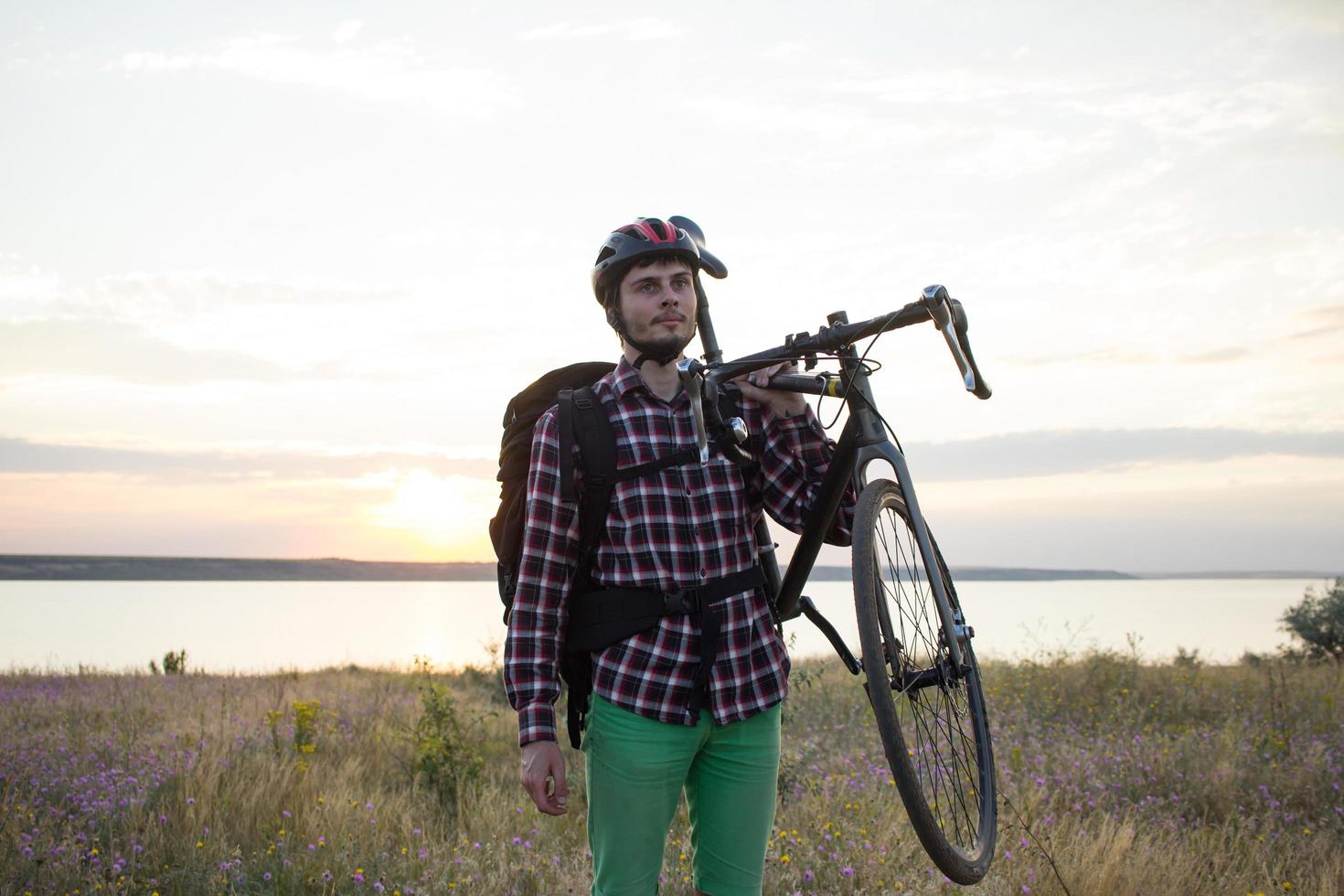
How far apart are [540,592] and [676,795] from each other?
66 centimetres

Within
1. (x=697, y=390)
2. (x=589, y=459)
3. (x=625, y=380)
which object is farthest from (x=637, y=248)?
(x=589, y=459)

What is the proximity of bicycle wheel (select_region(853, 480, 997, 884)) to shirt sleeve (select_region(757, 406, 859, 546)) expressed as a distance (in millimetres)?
242

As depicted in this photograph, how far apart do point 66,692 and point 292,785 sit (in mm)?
6827

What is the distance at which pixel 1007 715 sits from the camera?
315 inches

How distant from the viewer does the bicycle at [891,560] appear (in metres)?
2.48

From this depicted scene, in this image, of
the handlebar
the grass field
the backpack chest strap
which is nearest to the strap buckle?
the backpack chest strap

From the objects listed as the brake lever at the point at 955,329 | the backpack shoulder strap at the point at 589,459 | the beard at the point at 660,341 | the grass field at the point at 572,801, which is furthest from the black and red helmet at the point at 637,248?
the grass field at the point at 572,801

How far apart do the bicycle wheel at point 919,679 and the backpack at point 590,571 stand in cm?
38

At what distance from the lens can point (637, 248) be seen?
269 centimetres

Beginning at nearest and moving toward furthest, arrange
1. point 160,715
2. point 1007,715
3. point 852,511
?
point 852,511, point 1007,715, point 160,715

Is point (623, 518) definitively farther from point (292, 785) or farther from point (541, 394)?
point (292, 785)

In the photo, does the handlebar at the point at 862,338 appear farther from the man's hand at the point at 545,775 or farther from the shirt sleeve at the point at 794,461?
the man's hand at the point at 545,775

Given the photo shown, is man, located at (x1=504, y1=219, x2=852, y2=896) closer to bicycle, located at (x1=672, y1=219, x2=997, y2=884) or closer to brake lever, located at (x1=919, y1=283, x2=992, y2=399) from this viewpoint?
bicycle, located at (x1=672, y1=219, x2=997, y2=884)

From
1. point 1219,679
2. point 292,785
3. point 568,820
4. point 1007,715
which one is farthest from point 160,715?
point 1219,679
